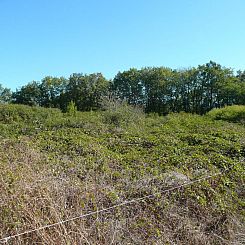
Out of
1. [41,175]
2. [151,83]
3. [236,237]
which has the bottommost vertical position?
[236,237]

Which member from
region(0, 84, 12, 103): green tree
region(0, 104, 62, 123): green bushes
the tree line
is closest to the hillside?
region(0, 104, 62, 123): green bushes

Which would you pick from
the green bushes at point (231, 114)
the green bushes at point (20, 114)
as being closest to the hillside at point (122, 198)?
the green bushes at point (20, 114)

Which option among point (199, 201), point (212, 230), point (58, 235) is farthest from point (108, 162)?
point (58, 235)

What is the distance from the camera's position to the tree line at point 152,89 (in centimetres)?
3100

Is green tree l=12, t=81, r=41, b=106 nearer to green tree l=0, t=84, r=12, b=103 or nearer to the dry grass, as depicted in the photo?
green tree l=0, t=84, r=12, b=103

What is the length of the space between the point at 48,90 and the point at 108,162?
34.2 metres

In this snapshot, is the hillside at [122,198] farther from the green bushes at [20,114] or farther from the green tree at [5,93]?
the green tree at [5,93]

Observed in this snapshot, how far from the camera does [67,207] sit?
8.52 ft

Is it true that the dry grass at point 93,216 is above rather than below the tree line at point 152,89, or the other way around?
below

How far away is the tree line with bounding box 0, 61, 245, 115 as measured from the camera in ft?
102

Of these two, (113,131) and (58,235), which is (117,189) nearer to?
(58,235)

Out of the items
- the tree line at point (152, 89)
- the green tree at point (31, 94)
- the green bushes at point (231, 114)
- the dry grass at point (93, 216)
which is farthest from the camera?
the green tree at point (31, 94)

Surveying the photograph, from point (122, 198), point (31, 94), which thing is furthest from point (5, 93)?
point (122, 198)

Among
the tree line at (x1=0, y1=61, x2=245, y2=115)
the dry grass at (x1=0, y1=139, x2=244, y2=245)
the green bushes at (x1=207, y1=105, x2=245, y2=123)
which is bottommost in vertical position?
the dry grass at (x1=0, y1=139, x2=244, y2=245)
